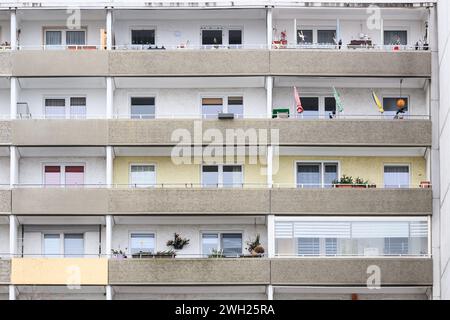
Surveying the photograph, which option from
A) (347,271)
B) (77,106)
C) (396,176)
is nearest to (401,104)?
(396,176)

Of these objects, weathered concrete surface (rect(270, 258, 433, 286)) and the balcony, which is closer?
weathered concrete surface (rect(270, 258, 433, 286))

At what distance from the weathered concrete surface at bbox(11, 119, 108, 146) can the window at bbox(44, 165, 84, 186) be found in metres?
1.62

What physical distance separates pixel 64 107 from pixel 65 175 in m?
2.78

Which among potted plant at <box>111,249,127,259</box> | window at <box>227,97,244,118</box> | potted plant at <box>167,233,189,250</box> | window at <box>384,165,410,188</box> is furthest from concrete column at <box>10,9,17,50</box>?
window at <box>384,165,410,188</box>

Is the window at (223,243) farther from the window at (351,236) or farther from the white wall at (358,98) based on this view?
the white wall at (358,98)

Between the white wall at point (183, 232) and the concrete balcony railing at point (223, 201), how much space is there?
1411mm

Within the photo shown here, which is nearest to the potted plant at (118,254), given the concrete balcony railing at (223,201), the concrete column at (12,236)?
the concrete balcony railing at (223,201)

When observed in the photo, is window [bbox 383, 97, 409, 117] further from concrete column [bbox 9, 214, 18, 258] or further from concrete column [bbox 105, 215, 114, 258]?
concrete column [bbox 9, 214, 18, 258]

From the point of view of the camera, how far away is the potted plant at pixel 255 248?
37.9m

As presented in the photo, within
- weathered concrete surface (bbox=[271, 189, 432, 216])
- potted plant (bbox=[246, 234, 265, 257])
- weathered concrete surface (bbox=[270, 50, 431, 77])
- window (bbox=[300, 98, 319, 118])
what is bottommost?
potted plant (bbox=[246, 234, 265, 257])

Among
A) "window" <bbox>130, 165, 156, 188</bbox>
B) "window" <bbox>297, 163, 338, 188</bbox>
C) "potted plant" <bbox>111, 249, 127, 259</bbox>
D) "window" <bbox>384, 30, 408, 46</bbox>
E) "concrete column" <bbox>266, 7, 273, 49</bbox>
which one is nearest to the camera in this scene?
"potted plant" <bbox>111, 249, 127, 259</bbox>

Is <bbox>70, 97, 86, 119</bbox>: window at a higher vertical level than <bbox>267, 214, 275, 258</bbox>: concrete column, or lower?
higher

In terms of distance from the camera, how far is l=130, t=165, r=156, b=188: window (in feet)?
130

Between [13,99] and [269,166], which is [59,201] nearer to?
[13,99]
